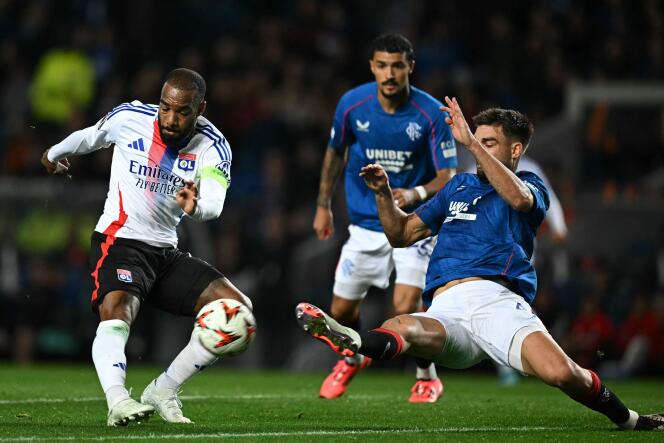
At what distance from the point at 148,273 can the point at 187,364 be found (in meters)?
0.79

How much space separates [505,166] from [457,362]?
3.89 ft

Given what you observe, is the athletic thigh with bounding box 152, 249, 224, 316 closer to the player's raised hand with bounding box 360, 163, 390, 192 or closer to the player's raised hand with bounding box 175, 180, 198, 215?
the player's raised hand with bounding box 175, 180, 198, 215

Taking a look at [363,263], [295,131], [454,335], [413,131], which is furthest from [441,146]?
[295,131]

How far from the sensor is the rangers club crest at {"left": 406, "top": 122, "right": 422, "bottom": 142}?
9.58m

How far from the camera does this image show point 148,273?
7637mm

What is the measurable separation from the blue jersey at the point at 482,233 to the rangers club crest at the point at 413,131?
2185 millimetres

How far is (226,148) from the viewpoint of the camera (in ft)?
25.2

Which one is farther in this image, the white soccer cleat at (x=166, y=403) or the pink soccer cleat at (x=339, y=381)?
the pink soccer cleat at (x=339, y=381)

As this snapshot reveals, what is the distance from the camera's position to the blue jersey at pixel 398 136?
31.3 feet

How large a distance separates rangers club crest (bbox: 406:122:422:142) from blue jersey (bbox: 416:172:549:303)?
7.17 ft

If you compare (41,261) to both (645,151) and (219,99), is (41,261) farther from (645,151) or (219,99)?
(645,151)

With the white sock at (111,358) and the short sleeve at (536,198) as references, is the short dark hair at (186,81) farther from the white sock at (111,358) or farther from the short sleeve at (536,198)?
the short sleeve at (536,198)

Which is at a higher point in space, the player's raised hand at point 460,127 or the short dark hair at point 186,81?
the short dark hair at point 186,81

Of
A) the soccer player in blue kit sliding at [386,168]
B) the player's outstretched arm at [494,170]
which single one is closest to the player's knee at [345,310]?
the soccer player in blue kit sliding at [386,168]
